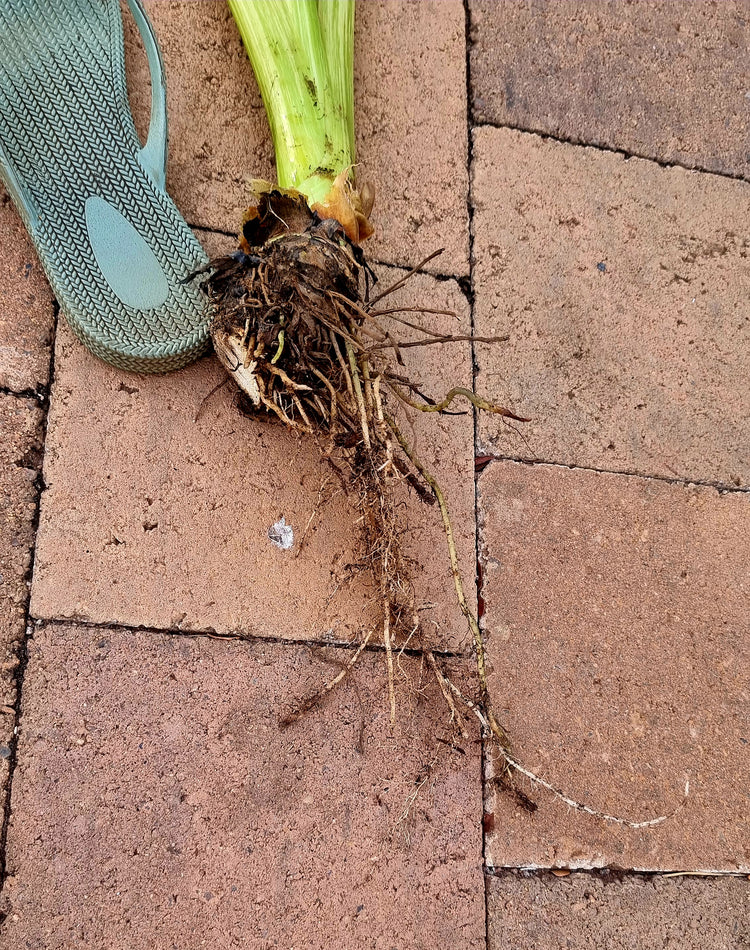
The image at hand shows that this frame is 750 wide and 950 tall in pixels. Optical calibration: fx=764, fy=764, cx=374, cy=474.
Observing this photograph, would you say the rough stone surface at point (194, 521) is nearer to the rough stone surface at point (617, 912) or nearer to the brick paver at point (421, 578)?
the brick paver at point (421, 578)

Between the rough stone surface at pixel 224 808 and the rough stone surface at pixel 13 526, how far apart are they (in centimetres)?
3

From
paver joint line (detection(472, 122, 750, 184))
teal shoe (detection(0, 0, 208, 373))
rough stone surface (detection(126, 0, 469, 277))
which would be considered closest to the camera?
teal shoe (detection(0, 0, 208, 373))

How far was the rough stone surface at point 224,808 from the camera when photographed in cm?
110

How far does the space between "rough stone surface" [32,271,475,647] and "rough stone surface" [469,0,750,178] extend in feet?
2.69

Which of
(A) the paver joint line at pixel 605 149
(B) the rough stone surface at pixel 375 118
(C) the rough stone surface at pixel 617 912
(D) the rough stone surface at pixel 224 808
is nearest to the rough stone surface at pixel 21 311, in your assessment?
(B) the rough stone surface at pixel 375 118

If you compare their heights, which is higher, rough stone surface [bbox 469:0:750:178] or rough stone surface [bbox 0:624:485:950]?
rough stone surface [bbox 469:0:750:178]

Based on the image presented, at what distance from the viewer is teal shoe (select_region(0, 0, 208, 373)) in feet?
3.95

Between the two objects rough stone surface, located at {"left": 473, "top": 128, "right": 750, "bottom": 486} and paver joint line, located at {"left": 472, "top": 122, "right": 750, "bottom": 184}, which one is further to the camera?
paver joint line, located at {"left": 472, "top": 122, "right": 750, "bottom": 184}

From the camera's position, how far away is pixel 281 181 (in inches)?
51.4

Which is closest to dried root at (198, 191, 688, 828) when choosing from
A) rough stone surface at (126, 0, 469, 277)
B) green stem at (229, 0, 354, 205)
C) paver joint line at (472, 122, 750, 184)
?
green stem at (229, 0, 354, 205)

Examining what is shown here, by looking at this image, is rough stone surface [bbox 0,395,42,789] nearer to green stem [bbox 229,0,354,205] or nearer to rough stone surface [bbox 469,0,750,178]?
green stem [bbox 229,0,354,205]

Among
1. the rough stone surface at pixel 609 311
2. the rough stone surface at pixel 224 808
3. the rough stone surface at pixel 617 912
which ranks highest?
the rough stone surface at pixel 609 311

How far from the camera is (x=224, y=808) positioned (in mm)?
1155

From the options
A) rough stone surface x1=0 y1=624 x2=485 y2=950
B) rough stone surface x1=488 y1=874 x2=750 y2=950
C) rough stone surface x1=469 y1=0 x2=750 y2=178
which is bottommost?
rough stone surface x1=488 y1=874 x2=750 y2=950
